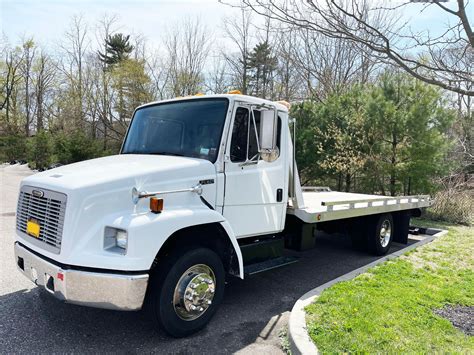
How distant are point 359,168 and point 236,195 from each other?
29.7ft

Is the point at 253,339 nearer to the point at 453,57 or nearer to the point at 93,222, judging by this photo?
the point at 93,222

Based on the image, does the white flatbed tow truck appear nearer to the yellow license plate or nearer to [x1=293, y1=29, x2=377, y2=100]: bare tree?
the yellow license plate

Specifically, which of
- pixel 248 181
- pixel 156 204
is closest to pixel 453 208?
pixel 248 181

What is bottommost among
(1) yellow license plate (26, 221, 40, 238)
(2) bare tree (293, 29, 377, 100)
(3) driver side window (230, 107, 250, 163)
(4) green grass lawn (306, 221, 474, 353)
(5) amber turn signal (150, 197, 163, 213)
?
(4) green grass lawn (306, 221, 474, 353)

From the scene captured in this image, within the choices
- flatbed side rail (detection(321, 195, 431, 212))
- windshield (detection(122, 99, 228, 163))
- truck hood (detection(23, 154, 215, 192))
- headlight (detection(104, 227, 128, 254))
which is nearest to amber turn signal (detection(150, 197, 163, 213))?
truck hood (detection(23, 154, 215, 192))

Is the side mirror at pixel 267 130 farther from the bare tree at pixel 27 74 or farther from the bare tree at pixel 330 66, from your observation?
the bare tree at pixel 27 74

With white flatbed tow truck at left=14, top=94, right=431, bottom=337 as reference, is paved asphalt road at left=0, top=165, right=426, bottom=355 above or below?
below

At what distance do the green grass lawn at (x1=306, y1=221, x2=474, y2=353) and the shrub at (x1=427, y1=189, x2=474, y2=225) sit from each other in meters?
5.05

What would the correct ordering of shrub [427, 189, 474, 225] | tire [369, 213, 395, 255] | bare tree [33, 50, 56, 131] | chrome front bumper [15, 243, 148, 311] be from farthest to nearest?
bare tree [33, 50, 56, 131]
shrub [427, 189, 474, 225]
tire [369, 213, 395, 255]
chrome front bumper [15, 243, 148, 311]

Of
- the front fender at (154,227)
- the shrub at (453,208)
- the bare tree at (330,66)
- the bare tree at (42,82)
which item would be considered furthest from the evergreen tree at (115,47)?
the front fender at (154,227)

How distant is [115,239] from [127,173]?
627 millimetres

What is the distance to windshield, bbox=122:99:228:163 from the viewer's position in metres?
3.90

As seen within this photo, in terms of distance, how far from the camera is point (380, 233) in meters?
6.71

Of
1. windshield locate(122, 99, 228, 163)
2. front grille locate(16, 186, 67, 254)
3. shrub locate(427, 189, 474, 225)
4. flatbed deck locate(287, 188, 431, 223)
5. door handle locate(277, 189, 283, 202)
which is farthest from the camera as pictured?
shrub locate(427, 189, 474, 225)
